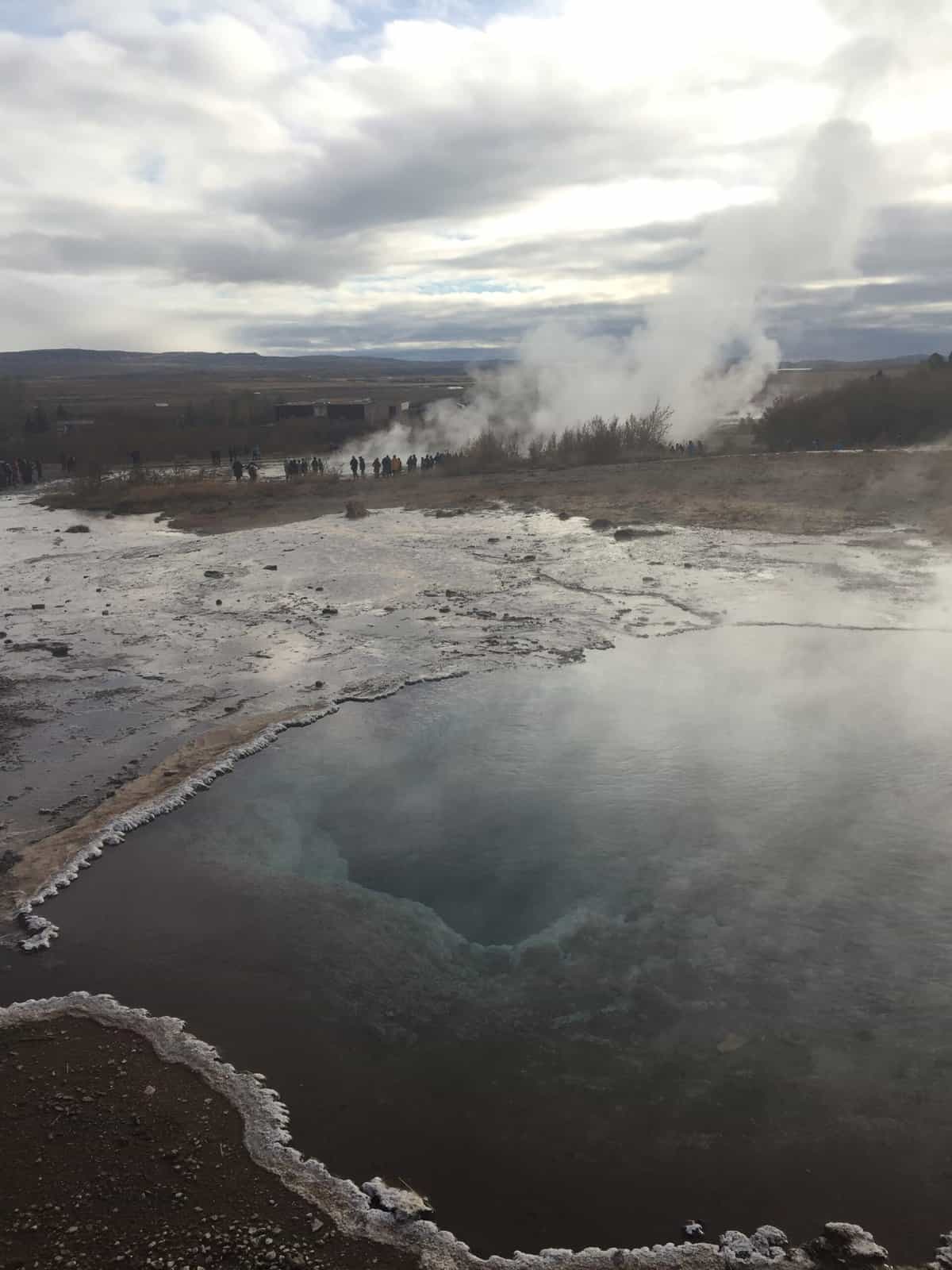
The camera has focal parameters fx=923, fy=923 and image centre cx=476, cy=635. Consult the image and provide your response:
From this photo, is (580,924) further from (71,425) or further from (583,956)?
(71,425)

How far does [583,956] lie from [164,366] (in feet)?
581

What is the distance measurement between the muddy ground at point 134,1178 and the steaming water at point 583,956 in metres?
0.30

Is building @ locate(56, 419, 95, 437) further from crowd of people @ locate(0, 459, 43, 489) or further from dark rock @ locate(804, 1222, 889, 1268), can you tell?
dark rock @ locate(804, 1222, 889, 1268)

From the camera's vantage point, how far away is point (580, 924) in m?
4.70

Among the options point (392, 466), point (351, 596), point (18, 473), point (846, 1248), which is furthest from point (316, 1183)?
point (18, 473)

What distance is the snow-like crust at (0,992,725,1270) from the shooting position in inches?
118

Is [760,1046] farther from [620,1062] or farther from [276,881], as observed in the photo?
[276,881]

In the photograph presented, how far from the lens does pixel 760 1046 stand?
12.7 ft

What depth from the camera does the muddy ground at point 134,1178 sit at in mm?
2967

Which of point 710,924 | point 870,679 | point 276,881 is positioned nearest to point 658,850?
point 710,924

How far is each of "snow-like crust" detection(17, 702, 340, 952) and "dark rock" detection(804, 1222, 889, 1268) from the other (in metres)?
3.78

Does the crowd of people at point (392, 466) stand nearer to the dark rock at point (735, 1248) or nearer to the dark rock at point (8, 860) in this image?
the dark rock at point (8, 860)

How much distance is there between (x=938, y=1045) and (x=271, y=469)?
29.0 metres

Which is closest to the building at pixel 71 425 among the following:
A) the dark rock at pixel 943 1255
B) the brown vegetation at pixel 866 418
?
the brown vegetation at pixel 866 418
